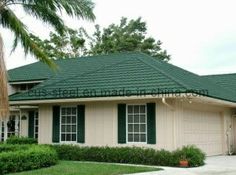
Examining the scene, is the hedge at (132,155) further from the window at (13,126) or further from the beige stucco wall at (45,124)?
the window at (13,126)

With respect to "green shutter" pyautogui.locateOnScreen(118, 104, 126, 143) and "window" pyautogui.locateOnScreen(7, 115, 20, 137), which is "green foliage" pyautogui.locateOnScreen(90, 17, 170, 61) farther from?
"green shutter" pyautogui.locateOnScreen(118, 104, 126, 143)

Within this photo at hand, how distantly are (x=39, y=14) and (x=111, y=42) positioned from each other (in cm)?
2976

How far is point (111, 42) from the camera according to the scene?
1895 inches

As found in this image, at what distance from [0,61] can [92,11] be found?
481cm

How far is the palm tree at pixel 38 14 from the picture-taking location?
17.2 metres

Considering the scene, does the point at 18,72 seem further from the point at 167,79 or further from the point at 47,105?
the point at 167,79

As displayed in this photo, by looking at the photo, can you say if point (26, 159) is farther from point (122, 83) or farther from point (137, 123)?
point (122, 83)

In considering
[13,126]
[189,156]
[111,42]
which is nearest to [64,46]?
[111,42]

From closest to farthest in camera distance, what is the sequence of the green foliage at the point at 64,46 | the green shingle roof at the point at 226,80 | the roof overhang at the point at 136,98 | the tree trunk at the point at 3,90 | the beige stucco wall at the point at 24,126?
1. the tree trunk at the point at 3,90
2. the roof overhang at the point at 136,98
3. the beige stucco wall at the point at 24,126
4. the green shingle roof at the point at 226,80
5. the green foliage at the point at 64,46

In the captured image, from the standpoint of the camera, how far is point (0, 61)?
52.0 ft

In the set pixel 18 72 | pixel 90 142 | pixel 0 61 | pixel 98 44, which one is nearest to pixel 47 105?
pixel 90 142

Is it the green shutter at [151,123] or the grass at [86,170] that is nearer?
the grass at [86,170]

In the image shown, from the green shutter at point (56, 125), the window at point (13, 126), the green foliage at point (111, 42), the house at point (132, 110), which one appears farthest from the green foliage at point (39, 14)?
the green foliage at point (111, 42)

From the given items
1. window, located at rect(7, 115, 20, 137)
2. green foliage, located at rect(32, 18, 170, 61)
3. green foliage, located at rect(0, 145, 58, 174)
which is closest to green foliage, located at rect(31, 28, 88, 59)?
green foliage, located at rect(32, 18, 170, 61)
